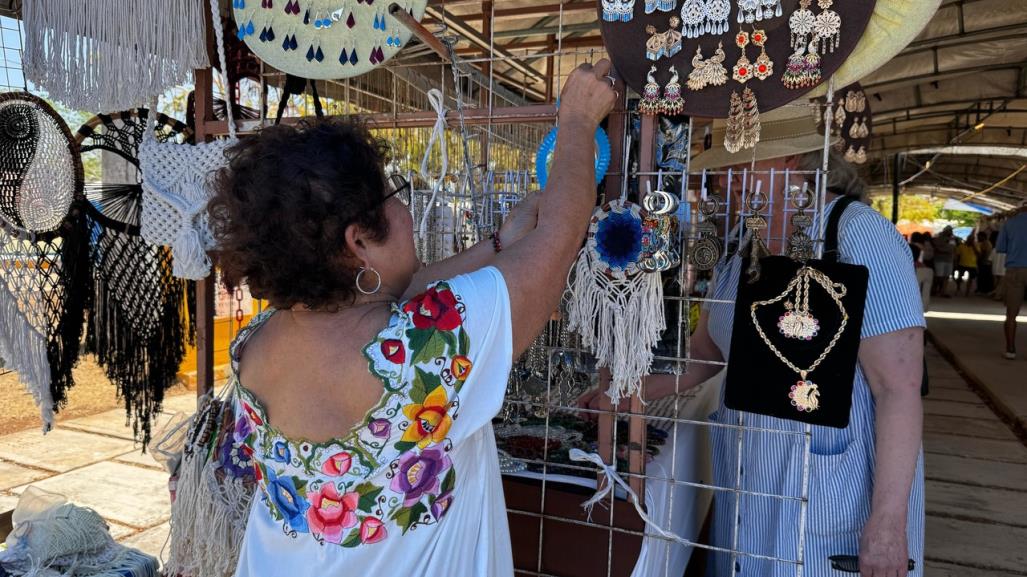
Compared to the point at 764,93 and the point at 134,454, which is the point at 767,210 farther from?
the point at 134,454

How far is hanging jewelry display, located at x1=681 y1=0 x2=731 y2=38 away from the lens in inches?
43.9

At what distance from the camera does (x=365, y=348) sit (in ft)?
3.00

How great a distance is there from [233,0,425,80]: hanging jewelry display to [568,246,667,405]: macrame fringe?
1.99 feet

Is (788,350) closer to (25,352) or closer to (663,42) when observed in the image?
(663,42)

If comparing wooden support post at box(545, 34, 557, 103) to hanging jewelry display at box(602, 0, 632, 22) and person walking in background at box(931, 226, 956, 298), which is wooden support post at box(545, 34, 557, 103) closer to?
hanging jewelry display at box(602, 0, 632, 22)

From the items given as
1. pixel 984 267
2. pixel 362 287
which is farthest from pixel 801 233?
pixel 984 267

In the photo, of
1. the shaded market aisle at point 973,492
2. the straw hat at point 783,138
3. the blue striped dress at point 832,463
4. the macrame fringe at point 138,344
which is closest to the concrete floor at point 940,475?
the shaded market aisle at point 973,492

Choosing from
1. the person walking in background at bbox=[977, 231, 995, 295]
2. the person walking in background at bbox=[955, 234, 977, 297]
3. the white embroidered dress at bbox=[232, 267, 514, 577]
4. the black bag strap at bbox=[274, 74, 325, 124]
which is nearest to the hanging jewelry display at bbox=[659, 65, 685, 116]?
the white embroidered dress at bbox=[232, 267, 514, 577]

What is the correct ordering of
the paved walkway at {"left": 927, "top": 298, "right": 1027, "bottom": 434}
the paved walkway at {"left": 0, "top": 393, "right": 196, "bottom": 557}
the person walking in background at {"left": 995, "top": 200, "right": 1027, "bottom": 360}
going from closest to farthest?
the paved walkway at {"left": 0, "top": 393, "right": 196, "bottom": 557} < the paved walkway at {"left": 927, "top": 298, "right": 1027, "bottom": 434} < the person walking in background at {"left": 995, "top": 200, "right": 1027, "bottom": 360}

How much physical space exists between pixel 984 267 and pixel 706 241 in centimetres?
1578

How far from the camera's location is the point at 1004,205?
1717 centimetres

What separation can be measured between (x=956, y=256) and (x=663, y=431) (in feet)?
53.6

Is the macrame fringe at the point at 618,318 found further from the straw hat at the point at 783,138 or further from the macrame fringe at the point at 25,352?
the macrame fringe at the point at 25,352

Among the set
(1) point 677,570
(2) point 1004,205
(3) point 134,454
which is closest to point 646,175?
(1) point 677,570
